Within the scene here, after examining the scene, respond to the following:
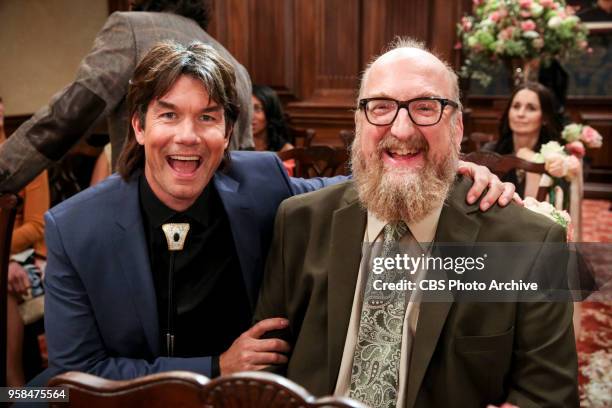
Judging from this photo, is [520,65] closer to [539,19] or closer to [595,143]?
[539,19]

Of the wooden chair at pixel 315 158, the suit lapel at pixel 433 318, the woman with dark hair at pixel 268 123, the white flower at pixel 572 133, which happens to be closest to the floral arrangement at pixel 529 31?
the white flower at pixel 572 133

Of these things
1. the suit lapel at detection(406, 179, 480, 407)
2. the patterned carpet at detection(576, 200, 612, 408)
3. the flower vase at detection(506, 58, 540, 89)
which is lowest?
the patterned carpet at detection(576, 200, 612, 408)

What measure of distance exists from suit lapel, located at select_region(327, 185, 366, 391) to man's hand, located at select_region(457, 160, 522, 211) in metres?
0.27

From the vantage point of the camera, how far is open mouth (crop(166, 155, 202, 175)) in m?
1.62

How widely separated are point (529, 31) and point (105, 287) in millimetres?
3999

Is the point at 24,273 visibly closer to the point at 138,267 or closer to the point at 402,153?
the point at 138,267

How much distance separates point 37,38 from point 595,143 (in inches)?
221

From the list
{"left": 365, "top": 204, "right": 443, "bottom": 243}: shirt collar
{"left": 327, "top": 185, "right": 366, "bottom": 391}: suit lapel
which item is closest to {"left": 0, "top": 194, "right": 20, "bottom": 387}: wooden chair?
{"left": 327, "top": 185, "right": 366, "bottom": 391}: suit lapel

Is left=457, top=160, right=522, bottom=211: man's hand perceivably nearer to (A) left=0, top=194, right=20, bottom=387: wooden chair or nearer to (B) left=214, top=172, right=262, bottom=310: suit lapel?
(B) left=214, top=172, right=262, bottom=310: suit lapel

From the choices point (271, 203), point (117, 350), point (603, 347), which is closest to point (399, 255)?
point (271, 203)

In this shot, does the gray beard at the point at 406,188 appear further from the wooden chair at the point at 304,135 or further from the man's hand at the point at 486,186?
the wooden chair at the point at 304,135

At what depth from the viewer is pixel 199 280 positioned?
5.55 ft

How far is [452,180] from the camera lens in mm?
1574

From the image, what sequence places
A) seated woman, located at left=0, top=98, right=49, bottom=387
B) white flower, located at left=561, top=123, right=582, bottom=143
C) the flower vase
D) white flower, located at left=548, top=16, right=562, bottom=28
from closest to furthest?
1. seated woman, located at left=0, top=98, right=49, bottom=387
2. white flower, located at left=561, top=123, right=582, bottom=143
3. white flower, located at left=548, top=16, right=562, bottom=28
4. the flower vase
